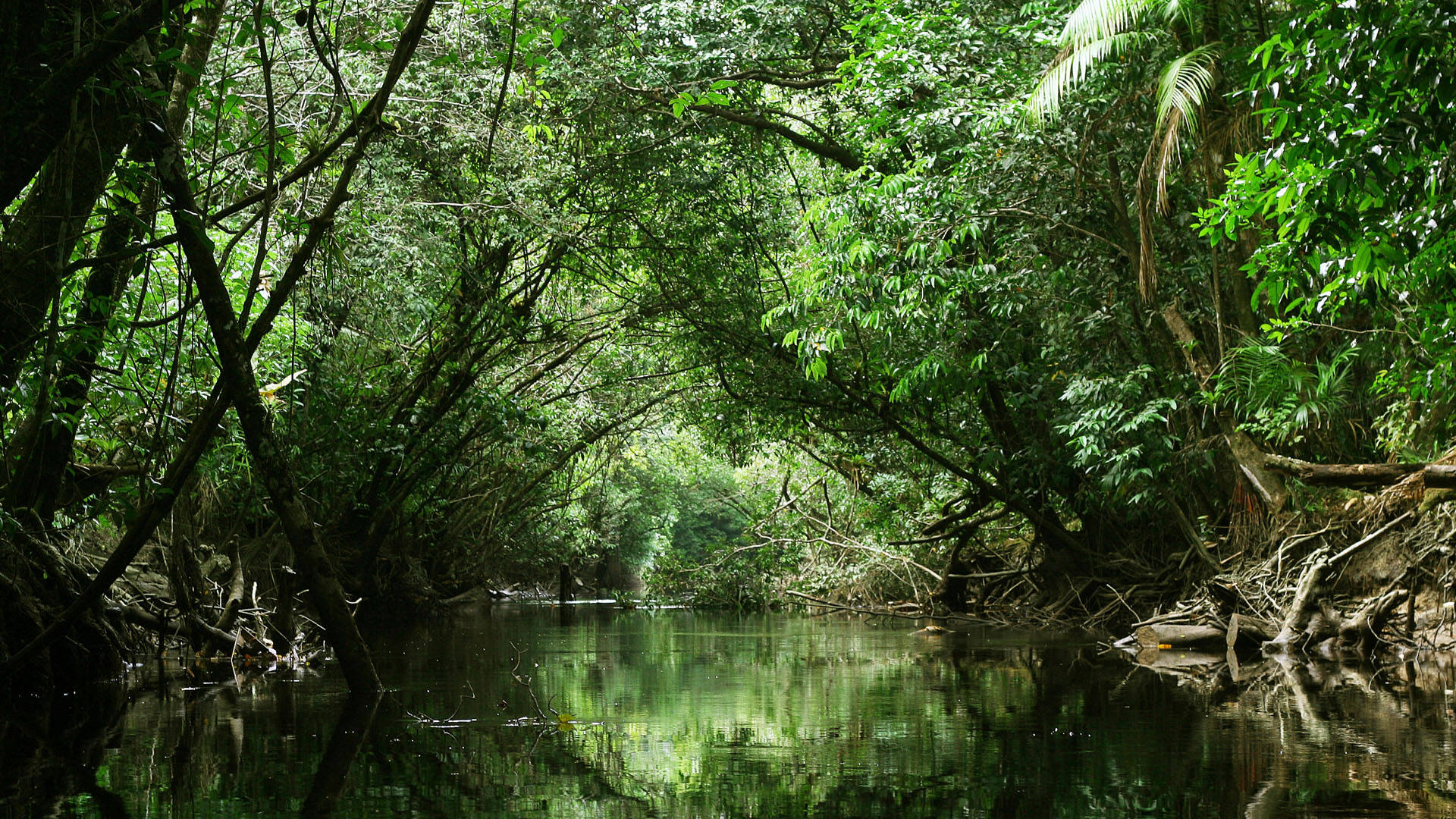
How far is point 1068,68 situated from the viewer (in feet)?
28.2

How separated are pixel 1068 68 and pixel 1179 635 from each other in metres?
5.43

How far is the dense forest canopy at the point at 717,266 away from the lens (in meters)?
5.41

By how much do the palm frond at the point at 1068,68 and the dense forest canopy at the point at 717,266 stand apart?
0.04 m

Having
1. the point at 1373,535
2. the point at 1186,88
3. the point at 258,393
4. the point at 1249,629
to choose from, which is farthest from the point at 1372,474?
the point at 258,393

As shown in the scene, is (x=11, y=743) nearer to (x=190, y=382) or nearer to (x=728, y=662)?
(x=190, y=382)

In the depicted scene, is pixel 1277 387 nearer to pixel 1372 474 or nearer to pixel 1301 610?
pixel 1301 610

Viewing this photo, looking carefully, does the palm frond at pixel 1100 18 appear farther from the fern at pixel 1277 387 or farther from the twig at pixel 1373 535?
the twig at pixel 1373 535

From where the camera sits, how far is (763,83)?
13156 millimetres

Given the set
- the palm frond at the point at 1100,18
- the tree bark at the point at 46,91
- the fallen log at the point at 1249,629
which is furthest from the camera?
the fallen log at the point at 1249,629

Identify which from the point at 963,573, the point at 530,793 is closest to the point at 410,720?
the point at 530,793

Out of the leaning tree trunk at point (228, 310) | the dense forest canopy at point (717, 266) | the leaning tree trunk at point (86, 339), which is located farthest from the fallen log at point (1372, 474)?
the leaning tree trunk at point (86, 339)

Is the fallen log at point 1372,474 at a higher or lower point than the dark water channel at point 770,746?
higher

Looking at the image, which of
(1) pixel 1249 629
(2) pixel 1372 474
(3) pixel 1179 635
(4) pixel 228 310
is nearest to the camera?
(4) pixel 228 310

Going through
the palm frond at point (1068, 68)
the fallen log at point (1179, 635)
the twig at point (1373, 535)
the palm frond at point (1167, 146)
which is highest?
the palm frond at point (1068, 68)
